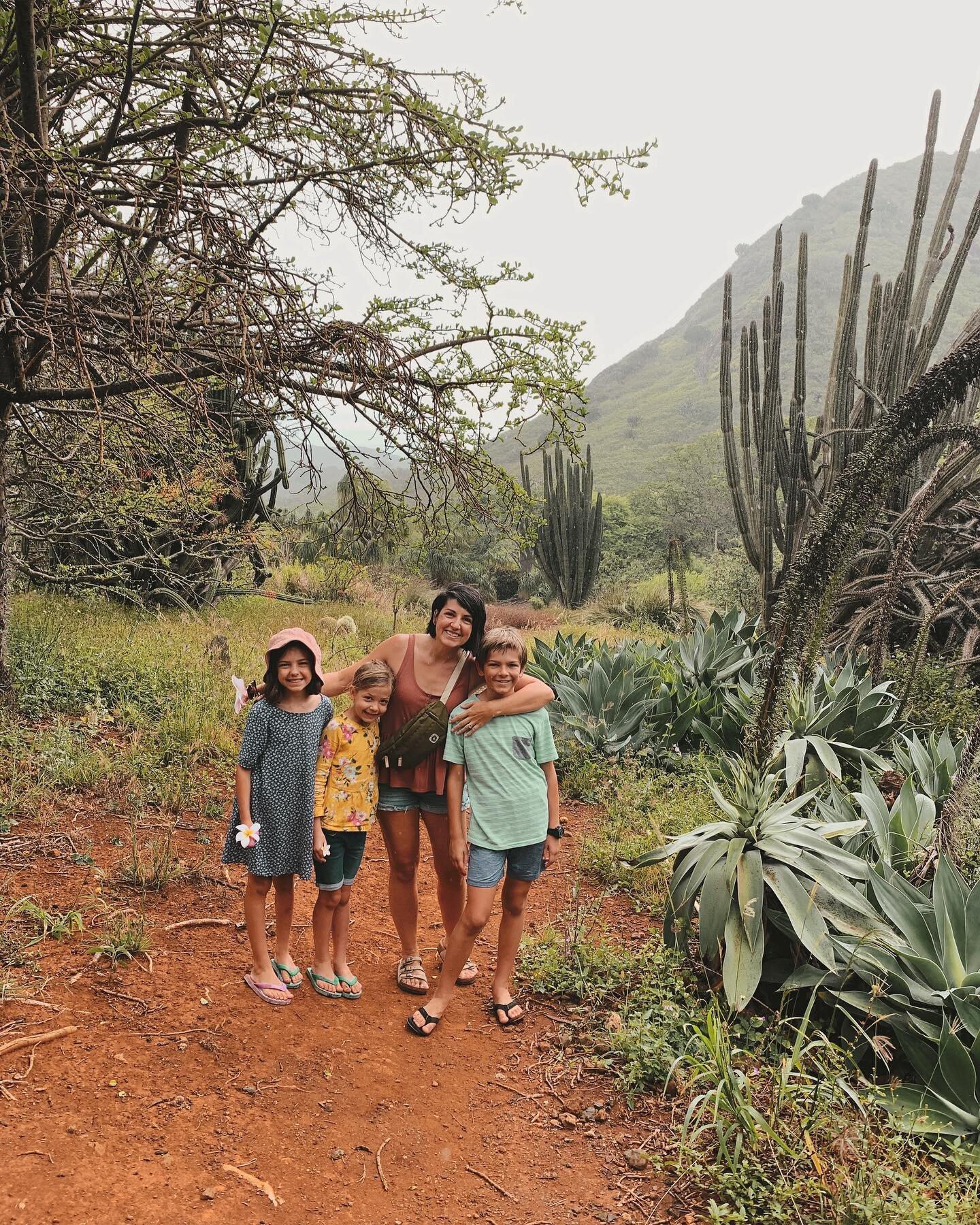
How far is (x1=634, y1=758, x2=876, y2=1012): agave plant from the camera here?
3414mm

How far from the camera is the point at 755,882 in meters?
3.59

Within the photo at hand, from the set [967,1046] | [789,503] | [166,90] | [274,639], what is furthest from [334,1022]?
[789,503]

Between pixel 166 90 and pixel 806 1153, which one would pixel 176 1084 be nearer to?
pixel 806 1153

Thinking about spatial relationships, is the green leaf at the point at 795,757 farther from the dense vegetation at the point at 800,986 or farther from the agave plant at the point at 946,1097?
the agave plant at the point at 946,1097

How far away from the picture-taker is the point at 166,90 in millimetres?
5266

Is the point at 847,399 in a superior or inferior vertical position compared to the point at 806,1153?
superior

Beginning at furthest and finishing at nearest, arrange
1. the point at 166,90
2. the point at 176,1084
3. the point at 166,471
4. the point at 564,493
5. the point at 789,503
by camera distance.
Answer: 1. the point at 564,493
2. the point at 789,503
3. the point at 166,471
4. the point at 166,90
5. the point at 176,1084

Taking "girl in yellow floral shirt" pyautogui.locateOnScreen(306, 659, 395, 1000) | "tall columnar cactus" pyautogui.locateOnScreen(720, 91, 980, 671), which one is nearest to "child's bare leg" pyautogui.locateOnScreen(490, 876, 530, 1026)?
"girl in yellow floral shirt" pyautogui.locateOnScreen(306, 659, 395, 1000)

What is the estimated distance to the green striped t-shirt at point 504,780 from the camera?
11.2ft

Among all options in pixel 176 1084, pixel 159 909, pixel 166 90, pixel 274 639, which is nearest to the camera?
pixel 176 1084

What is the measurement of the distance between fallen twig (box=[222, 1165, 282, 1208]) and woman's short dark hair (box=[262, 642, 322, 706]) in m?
1.55

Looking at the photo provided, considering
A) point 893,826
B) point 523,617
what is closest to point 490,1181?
point 893,826

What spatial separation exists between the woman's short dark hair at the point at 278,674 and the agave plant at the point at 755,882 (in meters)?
1.87

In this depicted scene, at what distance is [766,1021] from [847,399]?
8685 mm
